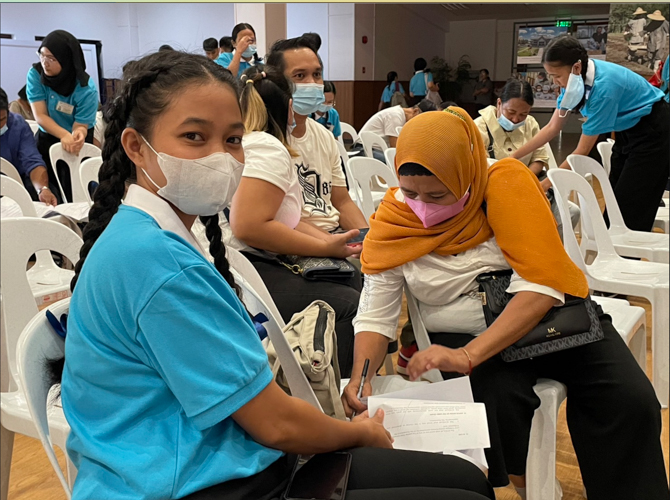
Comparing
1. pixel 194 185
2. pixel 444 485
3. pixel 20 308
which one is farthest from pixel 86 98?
pixel 444 485

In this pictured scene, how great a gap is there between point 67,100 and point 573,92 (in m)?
3.01

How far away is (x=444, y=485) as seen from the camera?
107 centimetres

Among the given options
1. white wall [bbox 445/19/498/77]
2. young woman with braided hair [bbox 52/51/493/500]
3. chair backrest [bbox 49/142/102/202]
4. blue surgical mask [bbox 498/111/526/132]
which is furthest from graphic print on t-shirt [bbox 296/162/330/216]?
white wall [bbox 445/19/498/77]

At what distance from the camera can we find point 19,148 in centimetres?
363

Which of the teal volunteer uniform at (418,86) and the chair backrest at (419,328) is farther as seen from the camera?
the teal volunteer uniform at (418,86)

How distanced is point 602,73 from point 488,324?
2.18 metres

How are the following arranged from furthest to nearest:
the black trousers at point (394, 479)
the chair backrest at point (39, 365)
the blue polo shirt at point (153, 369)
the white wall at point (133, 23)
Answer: the white wall at point (133, 23)
the chair backrest at point (39, 365)
the black trousers at point (394, 479)
the blue polo shirt at point (153, 369)

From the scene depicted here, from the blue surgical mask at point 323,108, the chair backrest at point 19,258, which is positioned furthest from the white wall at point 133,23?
the chair backrest at point 19,258

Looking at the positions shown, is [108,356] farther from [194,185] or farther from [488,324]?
[488,324]

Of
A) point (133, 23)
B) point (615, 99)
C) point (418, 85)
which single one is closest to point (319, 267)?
point (615, 99)

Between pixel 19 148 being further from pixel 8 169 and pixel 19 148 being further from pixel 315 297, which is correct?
pixel 315 297

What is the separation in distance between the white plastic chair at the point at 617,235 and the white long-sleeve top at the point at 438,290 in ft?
4.89

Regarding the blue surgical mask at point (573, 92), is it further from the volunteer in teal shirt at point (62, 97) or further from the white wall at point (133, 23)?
the white wall at point (133, 23)

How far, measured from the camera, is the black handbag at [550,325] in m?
1.42
